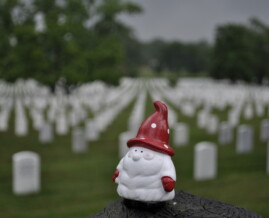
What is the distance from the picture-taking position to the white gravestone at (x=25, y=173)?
767 cm

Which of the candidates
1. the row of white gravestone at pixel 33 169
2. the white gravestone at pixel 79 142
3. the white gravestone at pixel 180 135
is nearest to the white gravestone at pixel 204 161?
the row of white gravestone at pixel 33 169

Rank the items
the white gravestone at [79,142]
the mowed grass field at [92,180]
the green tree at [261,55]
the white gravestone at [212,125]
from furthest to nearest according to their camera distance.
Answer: the green tree at [261,55], the white gravestone at [212,125], the white gravestone at [79,142], the mowed grass field at [92,180]

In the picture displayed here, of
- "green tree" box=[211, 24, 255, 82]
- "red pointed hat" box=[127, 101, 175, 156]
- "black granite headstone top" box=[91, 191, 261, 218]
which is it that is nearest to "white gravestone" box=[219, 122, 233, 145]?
"black granite headstone top" box=[91, 191, 261, 218]

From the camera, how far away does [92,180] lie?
866 cm

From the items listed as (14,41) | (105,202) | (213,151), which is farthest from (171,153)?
(14,41)

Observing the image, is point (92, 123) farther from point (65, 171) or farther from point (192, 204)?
point (192, 204)

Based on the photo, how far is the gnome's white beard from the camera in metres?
3.35

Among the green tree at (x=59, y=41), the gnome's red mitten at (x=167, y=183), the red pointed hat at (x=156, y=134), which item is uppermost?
the green tree at (x=59, y=41)

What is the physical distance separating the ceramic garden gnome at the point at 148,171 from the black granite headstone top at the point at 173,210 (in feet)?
0.40

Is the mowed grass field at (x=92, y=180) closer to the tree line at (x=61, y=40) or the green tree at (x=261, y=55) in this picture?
the tree line at (x=61, y=40)

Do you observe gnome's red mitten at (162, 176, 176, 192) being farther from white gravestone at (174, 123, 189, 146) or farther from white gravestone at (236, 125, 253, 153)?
white gravestone at (174, 123, 189, 146)

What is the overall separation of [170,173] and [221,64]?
42361mm

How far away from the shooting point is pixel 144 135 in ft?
11.5

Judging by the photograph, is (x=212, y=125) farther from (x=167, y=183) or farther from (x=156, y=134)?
(x=167, y=183)
